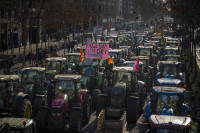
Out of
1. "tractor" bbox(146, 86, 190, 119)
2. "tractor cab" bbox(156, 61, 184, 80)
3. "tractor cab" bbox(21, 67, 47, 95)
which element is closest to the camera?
"tractor" bbox(146, 86, 190, 119)

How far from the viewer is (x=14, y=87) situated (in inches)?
688

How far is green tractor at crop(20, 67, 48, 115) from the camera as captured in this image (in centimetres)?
2012

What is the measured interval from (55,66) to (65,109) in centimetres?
1222

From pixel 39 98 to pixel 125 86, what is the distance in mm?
4912

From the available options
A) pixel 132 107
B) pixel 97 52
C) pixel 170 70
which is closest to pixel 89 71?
pixel 97 52

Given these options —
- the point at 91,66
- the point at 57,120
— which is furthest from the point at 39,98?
the point at 91,66

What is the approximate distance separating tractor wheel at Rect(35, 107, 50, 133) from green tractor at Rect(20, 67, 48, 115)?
9.98ft

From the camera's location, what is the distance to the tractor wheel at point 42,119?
53.6 ft

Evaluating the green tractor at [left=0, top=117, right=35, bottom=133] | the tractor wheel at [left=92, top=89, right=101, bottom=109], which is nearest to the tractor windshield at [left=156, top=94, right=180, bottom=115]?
the tractor wheel at [left=92, top=89, right=101, bottom=109]

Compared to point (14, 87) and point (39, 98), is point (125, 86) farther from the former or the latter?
point (14, 87)

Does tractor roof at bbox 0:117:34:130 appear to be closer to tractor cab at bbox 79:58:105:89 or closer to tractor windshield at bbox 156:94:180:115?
tractor windshield at bbox 156:94:180:115

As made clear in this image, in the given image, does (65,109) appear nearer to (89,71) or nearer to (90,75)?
(90,75)

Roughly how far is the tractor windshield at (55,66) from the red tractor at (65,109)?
9.76 meters

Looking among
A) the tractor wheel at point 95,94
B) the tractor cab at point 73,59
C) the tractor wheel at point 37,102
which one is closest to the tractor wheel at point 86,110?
the tractor wheel at point 37,102
